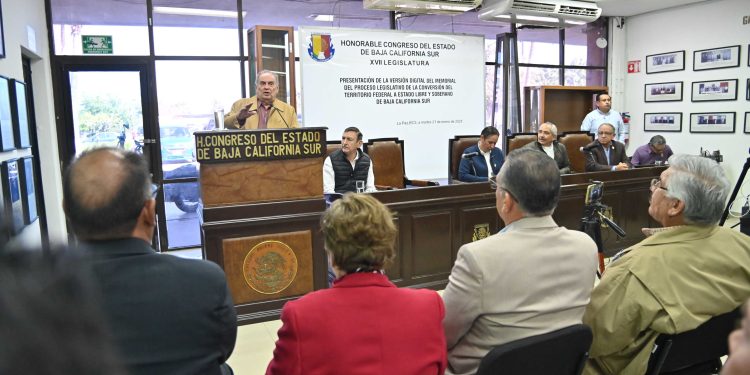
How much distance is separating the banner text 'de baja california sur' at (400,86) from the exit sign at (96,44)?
1.97 metres

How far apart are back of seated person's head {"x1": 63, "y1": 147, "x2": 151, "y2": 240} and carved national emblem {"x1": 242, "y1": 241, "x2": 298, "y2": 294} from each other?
2.12 m

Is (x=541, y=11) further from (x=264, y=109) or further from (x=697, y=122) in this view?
(x=264, y=109)

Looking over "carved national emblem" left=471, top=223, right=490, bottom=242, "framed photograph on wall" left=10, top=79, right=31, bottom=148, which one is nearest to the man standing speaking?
"framed photograph on wall" left=10, top=79, right=31, bottom=148

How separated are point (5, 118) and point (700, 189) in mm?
3878

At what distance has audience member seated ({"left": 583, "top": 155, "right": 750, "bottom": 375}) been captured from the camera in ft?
4.89

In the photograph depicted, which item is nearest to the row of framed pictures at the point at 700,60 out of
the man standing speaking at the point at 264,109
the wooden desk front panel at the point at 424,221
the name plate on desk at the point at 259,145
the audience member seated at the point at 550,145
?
the wooden desk front panel at the point at 424,221

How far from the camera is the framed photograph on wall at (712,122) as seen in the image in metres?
7.03

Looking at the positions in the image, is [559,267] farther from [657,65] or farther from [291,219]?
[657,65]

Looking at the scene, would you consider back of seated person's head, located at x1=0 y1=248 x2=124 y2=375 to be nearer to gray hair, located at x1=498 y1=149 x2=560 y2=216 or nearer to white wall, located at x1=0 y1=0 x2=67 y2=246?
gray hair, located at x1=498 y1=149 x2=560 y2=216

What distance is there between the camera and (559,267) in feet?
4.86

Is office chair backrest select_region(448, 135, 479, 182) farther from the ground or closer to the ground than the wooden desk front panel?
farther from the ground

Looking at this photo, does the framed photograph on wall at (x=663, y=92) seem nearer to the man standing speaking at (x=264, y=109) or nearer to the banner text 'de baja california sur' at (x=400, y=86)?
the banner text 'de baja california sur' at (x=400, y=86)

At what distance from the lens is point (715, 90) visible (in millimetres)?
7176

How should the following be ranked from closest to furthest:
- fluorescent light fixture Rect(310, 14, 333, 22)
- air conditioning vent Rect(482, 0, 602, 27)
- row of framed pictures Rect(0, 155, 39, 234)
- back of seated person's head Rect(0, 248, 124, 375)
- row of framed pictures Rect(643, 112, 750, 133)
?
back of seated person's head Rect(0, 248, 124, 375) → row of framed pictures Rect(0, 155, 39, 234) → air conditioning vent Rect(482, 0, 602, 27) → fluorescent light fixture Rect(310, 14, 333, 22) → row of framed pictures Rect(643, 112, 750, 133)
